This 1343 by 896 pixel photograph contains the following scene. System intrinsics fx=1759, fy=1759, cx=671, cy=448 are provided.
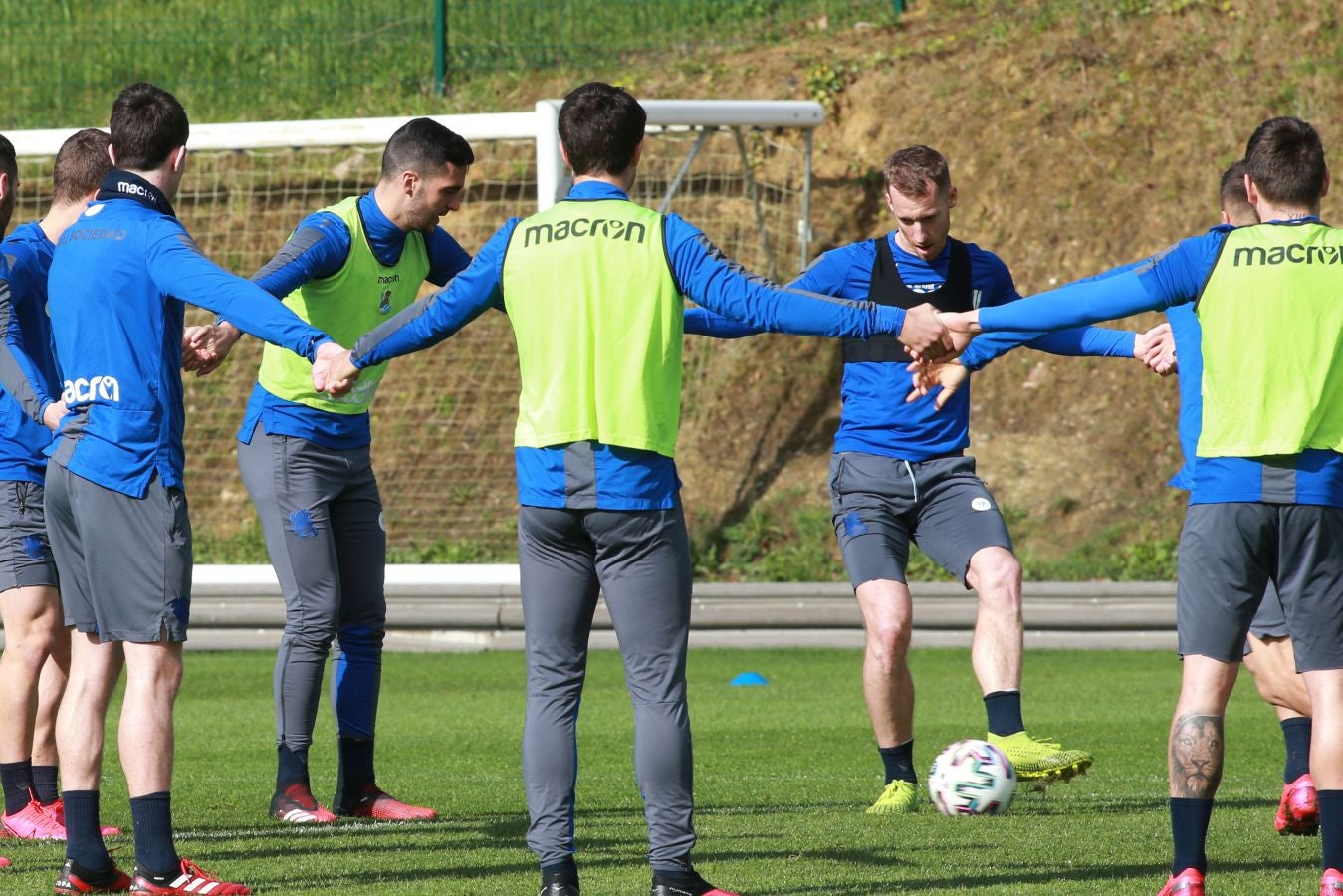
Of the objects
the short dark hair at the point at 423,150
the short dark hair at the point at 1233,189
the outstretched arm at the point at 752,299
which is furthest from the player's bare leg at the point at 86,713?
the short dark hair at the point at 1233,189

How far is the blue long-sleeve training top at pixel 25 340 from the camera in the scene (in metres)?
6.06

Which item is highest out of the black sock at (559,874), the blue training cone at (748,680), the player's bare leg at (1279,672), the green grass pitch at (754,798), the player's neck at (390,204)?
the player's neck at (390,204)

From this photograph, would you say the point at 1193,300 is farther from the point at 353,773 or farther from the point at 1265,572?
the point at 353,773

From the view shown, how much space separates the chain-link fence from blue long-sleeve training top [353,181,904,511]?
1515cm

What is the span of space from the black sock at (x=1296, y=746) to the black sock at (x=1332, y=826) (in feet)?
5.61

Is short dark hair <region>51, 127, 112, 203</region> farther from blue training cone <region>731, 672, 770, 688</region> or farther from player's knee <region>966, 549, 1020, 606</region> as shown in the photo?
blue training cone <region>731, 672, 770, 688</region>

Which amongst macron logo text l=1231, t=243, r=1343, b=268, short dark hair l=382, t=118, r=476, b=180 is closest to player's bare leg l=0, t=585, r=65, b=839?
short dark hair l=382, t=118, r=476, b=180

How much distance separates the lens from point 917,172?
6.91m

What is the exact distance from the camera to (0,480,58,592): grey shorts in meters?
6.38

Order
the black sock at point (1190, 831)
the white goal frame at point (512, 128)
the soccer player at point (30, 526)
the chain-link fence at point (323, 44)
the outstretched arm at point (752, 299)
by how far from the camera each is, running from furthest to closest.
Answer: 1. the chain-link fence at point (323, 44)
2. the white goal frame at point (512, 128)
3. the soccer player at point (30, 526)
4. the black sock at point (1190, 831)
5. the outstretched arm at point (752, 299)

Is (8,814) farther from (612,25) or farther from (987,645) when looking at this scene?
(612,25)

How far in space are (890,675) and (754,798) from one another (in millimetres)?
807

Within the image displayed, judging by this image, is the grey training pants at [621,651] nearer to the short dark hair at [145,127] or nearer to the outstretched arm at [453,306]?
the outstretched arm at [453,306]

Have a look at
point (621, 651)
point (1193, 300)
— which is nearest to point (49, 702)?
point (621, 651)
